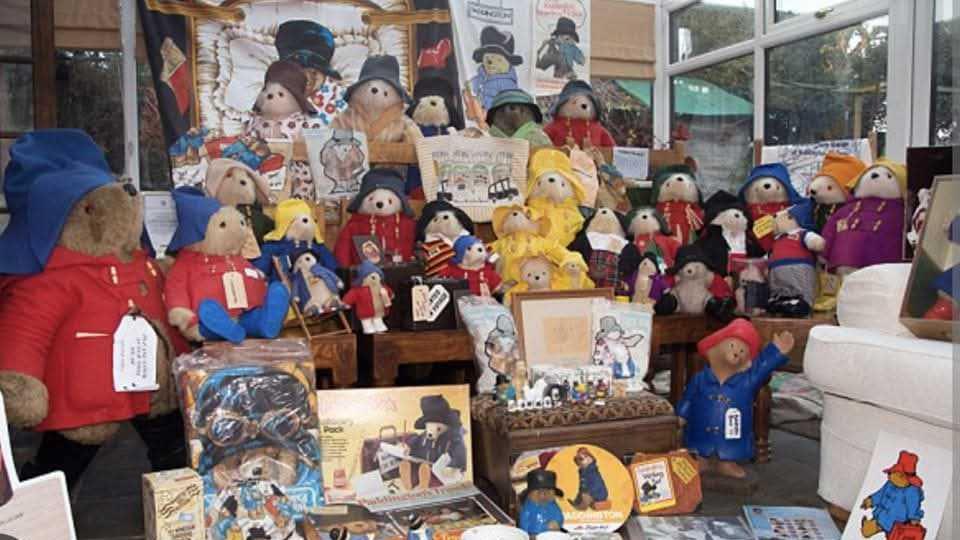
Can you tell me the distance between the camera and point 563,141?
3525 millimetres

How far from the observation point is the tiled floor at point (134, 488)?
7.31 feet

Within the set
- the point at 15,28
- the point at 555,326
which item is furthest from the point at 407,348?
the point at 15,28

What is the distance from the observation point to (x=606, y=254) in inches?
108

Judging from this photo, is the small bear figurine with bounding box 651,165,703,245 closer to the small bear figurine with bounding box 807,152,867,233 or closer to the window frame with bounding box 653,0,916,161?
the small bear figurine with bounding box 807,152,867,233

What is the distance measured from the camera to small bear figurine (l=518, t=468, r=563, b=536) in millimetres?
1912

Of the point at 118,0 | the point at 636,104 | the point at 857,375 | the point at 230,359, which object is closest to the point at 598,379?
the point at 857,375

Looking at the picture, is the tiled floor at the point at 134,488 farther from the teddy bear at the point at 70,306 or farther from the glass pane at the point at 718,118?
the glass pane at the point at 718,118

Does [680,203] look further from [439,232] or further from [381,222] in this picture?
[381,222]

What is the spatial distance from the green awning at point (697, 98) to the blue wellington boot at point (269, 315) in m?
3.73

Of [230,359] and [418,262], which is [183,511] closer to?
[230,359]

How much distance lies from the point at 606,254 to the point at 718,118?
3.07 m

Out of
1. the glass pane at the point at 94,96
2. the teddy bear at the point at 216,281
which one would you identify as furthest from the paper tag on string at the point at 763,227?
the glass pane at the point at 94,96

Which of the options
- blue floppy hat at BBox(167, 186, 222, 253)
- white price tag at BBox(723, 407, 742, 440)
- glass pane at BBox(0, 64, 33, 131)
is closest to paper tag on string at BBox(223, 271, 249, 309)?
blue floppy hat at BBox(167, 186, 222, 253)

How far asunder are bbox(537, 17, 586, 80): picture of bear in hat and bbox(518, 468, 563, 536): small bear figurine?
3668 millimetres
